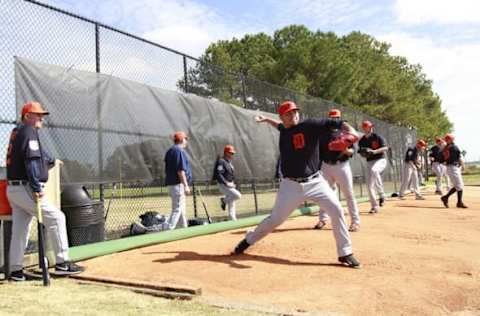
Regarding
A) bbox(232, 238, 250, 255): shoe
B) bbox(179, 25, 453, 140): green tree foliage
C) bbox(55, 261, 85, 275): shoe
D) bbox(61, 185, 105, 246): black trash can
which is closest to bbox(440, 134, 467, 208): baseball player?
bbox(232, 238, 250, 255): shoe

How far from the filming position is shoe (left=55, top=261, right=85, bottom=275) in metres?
5.66


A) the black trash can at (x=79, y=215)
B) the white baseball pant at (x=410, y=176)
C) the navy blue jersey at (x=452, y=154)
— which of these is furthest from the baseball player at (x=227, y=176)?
the white baseball pant at (x=410, y=176)

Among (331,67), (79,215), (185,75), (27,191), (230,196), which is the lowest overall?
(79,215)

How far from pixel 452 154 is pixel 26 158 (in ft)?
37.9

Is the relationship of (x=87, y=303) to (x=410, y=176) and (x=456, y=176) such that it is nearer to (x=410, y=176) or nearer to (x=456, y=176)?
(x=456, y=176)

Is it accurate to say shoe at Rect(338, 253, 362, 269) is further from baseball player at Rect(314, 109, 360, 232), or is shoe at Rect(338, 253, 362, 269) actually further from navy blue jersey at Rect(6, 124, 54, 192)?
navy blue jersey at Rect(6, 124, 54, 192)

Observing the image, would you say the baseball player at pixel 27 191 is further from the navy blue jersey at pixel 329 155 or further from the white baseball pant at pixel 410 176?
the white baseball pant at pixel 410 176

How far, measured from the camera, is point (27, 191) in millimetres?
5578

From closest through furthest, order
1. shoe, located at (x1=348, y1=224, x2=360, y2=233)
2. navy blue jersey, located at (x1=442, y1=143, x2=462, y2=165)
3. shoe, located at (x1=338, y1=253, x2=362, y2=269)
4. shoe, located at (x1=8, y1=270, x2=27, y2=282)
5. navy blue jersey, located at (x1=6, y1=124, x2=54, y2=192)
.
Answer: navy blue jersey, located at (x1=6, y1=124, x2=54, y2=192), shoe, located at (x1=8, y1=270, x2=27, y2=282), shoe, located at (x1=338, y1=253, x2=362, y2=269), shoe, located at (x1=348, y1=224, x2=360, y2=233), navy blue jersey, located at (x1=442, y1=143, x2=462, y2=165)

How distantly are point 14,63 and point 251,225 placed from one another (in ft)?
17.1

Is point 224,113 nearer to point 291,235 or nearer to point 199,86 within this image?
point 199,86

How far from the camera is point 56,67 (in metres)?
7.45

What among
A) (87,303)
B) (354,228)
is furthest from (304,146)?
(87,303)

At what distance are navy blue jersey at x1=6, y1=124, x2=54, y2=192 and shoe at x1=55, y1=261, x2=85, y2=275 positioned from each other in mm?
896
